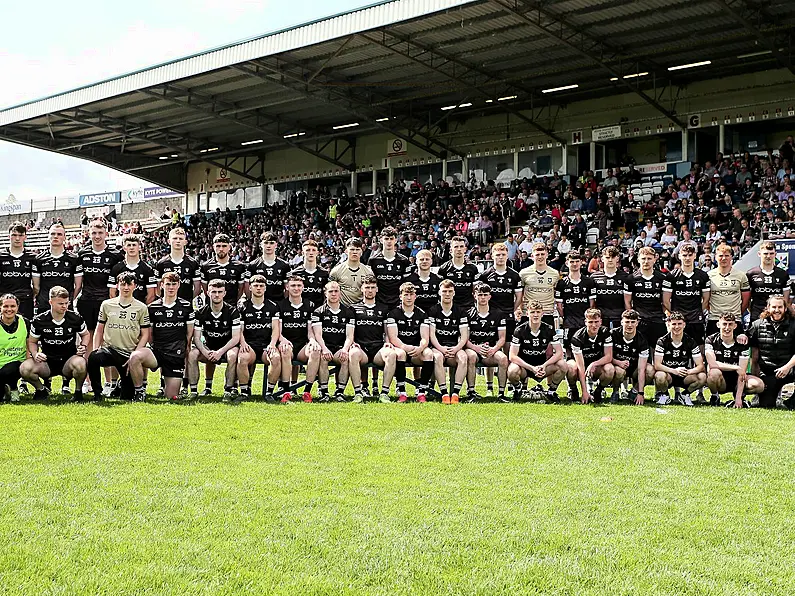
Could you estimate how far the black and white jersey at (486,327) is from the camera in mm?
10039

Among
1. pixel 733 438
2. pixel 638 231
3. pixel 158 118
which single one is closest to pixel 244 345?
pixel 733 438

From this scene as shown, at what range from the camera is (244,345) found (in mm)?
9367

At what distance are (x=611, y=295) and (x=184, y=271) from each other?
5.56 m

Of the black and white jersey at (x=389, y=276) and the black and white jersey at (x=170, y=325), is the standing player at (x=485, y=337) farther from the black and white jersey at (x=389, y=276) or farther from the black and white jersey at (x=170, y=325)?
the black and white jersey at (x=170, y=325)

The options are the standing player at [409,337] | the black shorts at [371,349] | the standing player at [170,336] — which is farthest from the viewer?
the black shorts at [371,349]

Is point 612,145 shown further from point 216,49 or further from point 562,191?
point 216,49

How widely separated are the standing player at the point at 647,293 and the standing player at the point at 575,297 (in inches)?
18.8

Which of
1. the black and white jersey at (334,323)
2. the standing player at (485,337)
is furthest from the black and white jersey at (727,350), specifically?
the black and white jersey at (334,323)

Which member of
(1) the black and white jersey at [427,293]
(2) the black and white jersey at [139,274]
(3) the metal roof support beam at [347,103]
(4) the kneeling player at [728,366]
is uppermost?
(3) the metal roof support beam at [347,103]

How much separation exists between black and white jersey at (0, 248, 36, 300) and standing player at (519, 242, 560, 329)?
250 inches

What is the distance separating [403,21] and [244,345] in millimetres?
A: 13873

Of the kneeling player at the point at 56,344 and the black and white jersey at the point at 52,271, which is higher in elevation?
the black and white jersey at the point at 52,271

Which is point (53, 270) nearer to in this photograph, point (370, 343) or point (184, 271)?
point (184, 271)

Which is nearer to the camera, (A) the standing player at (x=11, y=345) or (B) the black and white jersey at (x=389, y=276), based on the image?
(A) the standing player at (x=11, y=345)
